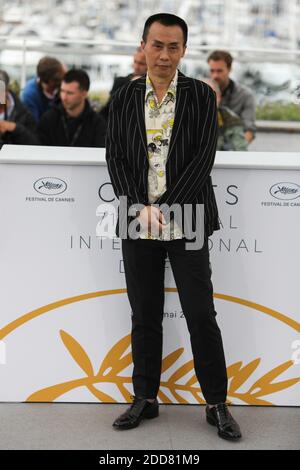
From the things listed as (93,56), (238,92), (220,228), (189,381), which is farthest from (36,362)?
(93,56)

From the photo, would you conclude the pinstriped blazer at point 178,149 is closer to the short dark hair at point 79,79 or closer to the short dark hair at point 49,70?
the short dark hair at point 79,79

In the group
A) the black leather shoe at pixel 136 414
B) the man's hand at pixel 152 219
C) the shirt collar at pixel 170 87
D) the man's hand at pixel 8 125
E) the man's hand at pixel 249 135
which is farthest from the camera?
the man's hand at pixel 249 135

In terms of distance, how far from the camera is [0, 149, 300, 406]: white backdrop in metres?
3.50

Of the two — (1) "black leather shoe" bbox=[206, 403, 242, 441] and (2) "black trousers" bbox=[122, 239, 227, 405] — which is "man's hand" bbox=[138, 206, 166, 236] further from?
(1) "black leather shoe" bbox=[206, 403, 242, 441]

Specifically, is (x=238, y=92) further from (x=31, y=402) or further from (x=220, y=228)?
(x=31, y=402)

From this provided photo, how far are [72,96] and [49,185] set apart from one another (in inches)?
86.6

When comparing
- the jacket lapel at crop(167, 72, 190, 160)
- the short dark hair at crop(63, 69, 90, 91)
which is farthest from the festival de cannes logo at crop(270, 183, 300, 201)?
the short dark hair at crop(63, 69, 90, 91)

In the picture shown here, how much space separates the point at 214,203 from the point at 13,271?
910mm

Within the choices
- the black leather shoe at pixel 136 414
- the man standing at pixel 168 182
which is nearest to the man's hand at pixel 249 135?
the man standing at pixel 168 182

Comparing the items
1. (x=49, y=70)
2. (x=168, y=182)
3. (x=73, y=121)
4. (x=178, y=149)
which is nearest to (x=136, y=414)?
(x=168, y=182)

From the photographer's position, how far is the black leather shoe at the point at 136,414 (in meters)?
3.33

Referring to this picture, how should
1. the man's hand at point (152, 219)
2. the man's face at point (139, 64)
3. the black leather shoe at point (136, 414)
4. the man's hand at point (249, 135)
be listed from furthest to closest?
the man's hand at point (249, 135)
the man's face at point (139, 64)
the black leather shoe at point (136, 414)
the man's hand at point (152, 219)

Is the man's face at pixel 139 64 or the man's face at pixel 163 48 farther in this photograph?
the man's face at pixel 139 64

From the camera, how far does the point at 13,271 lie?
353cm
